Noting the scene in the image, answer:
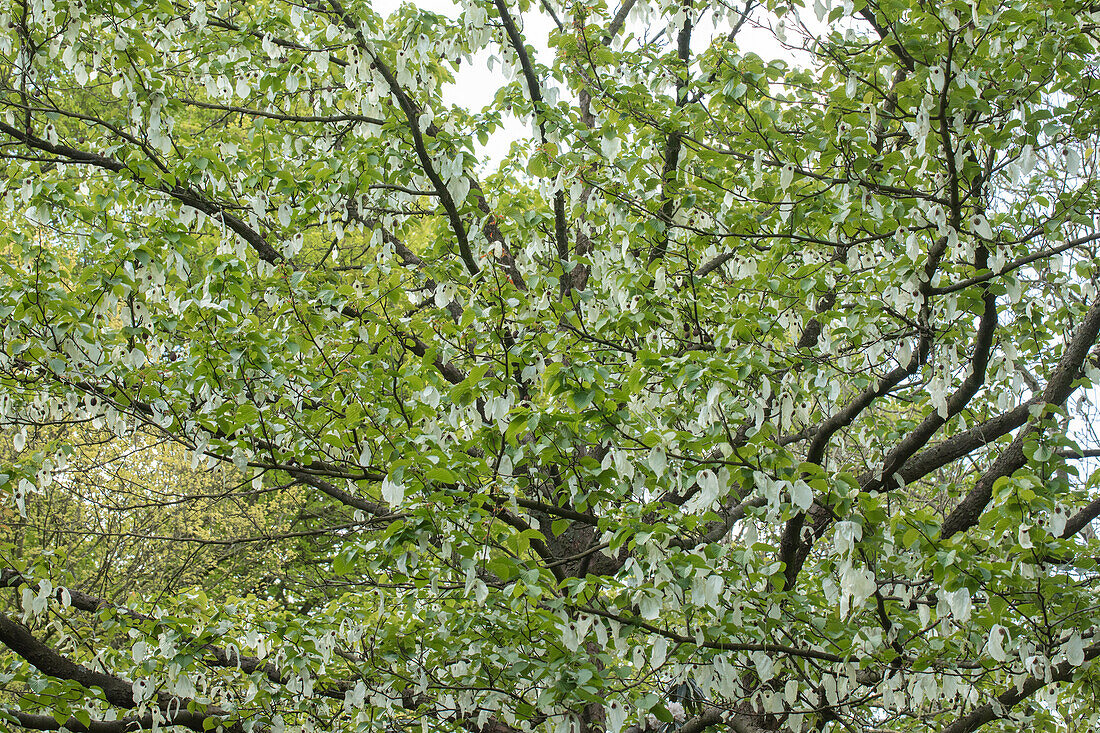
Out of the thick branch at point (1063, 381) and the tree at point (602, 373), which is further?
the thick branch at point (1063, 381)

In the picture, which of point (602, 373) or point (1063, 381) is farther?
point (1063, 381)

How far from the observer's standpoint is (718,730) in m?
6.05

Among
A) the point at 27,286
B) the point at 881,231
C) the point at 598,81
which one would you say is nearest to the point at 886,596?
the point at 881,231

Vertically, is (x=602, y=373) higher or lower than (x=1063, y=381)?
lower

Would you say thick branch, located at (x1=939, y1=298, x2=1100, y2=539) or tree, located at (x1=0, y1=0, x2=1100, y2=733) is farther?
thick branch, located at (x1=939, y1=298, x2=1100, y2=539)

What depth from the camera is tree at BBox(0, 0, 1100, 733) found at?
418 centimetres

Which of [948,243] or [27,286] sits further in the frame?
Result: [27,286]

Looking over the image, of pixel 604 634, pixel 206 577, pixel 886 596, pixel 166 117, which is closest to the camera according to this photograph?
pixel 604 634

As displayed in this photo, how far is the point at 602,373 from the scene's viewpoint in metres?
4.15

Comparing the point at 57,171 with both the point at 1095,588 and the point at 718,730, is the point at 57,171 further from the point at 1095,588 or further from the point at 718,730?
the point at 1095,588

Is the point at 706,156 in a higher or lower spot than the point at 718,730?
higher

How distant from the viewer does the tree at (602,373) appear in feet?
13.7

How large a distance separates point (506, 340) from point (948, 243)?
2500mm

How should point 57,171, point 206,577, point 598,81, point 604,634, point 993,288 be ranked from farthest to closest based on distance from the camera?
point 206,577
point 57,171
point 598,81
point 993,288
point 604,634
